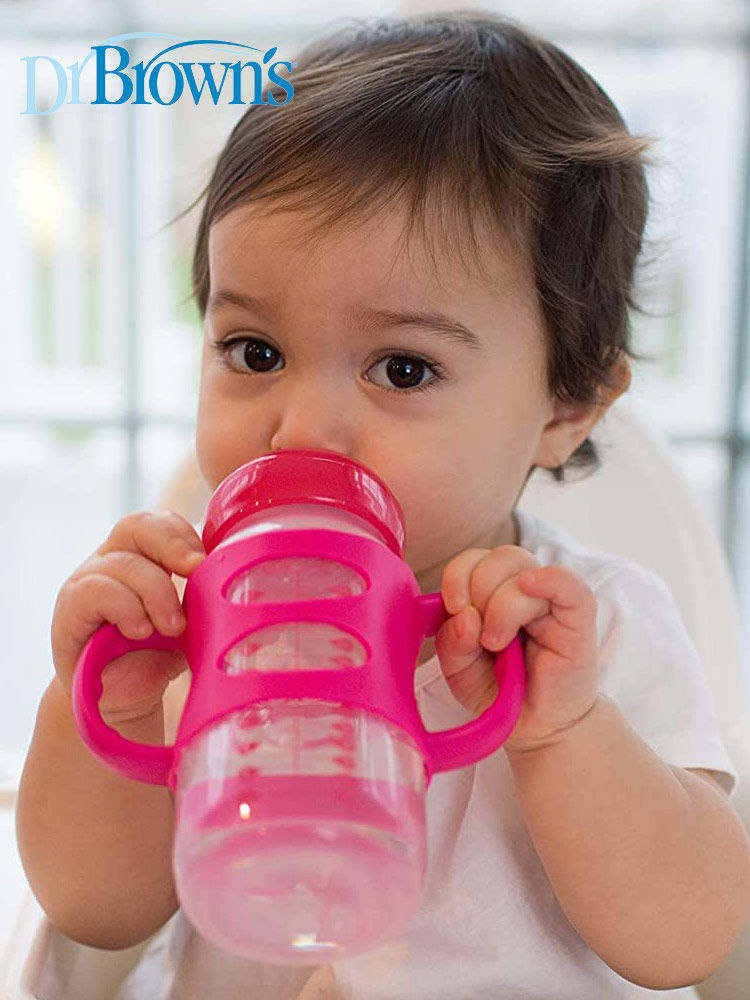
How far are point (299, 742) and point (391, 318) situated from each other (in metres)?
0.31

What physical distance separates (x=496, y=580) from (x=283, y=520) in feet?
0.35

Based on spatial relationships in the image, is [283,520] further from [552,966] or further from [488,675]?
[552,966]

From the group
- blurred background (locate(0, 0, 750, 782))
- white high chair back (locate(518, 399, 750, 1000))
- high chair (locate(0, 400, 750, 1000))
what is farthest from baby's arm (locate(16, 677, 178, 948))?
blurred background (locate(0, 0, 750, 782))

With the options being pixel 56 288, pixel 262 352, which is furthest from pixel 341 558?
pixel 56 288

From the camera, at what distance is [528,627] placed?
0.61 m

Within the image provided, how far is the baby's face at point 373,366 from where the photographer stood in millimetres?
712

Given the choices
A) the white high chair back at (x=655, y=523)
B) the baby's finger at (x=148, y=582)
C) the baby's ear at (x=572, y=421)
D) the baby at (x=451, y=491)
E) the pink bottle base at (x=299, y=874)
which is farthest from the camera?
the white high chair back at (x=655, y=523)

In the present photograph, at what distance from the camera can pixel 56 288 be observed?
3.60 meters

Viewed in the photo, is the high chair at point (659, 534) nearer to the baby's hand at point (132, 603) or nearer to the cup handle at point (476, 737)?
the baby's hand at point (132, 603)

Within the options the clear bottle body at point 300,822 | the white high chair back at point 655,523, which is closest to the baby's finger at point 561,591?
the clear bottle body at point 300,822

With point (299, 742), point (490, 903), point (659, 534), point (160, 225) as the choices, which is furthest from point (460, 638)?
point (160, 225)

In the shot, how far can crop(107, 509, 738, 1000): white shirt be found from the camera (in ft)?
2.48

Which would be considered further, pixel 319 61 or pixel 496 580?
pixel 319 61

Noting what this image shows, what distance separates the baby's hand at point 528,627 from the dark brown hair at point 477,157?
0.22 metres
